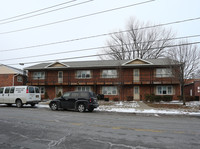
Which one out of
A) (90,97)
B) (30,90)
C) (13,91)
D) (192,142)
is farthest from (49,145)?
(13,91)

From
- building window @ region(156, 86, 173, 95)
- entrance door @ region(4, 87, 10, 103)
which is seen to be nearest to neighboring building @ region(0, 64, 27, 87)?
entrance door @ region(4, 87, 10, 103)

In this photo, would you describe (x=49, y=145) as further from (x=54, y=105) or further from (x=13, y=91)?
(x=13, y=91)

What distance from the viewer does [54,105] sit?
13.2 m

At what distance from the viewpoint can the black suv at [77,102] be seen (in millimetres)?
12098

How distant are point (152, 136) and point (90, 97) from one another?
284 inches

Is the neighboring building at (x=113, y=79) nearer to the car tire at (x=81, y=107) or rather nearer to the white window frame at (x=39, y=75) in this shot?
the white window frame at (x=39, y=75)

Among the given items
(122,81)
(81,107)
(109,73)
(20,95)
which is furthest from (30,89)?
(109,73)

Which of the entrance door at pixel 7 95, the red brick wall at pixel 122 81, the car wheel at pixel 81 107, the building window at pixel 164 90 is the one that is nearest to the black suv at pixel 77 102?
the car wheel at pixel 81 107

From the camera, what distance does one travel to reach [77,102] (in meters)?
12.3

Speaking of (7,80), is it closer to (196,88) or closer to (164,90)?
(164,90)

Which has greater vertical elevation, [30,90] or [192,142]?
[30,90]

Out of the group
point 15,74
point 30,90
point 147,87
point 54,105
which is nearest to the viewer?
point 54,105

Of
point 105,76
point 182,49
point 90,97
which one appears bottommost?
point 90,97

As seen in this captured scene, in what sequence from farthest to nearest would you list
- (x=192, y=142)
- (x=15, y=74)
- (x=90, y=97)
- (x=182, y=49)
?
(x=15, y=74) → (x=182, y=49) → (x=90, y=97) → (x=192, y=142)
